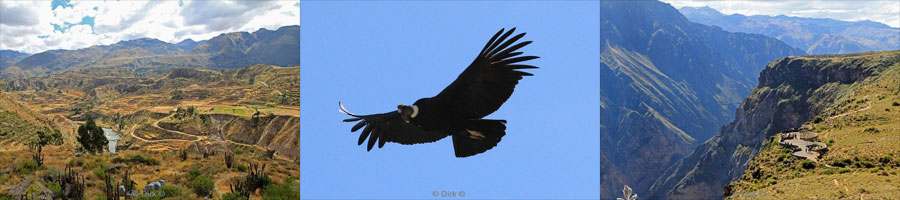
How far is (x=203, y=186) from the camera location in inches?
514

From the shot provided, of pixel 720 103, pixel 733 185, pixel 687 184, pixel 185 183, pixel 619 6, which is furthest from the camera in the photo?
pixel 619 6

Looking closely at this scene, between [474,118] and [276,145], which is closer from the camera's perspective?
[474,118]

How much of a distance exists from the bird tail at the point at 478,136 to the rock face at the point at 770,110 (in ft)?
197

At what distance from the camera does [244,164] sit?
50.6 feet

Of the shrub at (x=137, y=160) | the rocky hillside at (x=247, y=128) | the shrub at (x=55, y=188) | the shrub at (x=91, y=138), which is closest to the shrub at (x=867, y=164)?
the rocky hillside at (x=247, y=128)

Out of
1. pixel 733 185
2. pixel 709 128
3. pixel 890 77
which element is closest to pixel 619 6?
pixel 709 128

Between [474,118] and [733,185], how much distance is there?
39.0 m

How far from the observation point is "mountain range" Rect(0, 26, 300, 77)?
2505 cm

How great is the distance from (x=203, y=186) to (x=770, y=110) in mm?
79391

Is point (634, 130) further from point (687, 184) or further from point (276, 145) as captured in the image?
point (276, 145)

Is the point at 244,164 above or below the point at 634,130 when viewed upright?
above

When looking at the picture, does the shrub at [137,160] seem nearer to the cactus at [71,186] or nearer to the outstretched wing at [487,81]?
the cactus at [71,186]

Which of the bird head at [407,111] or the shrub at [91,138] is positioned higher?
the bird head at [407,111]

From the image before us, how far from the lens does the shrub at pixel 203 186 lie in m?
Result: 13.0
